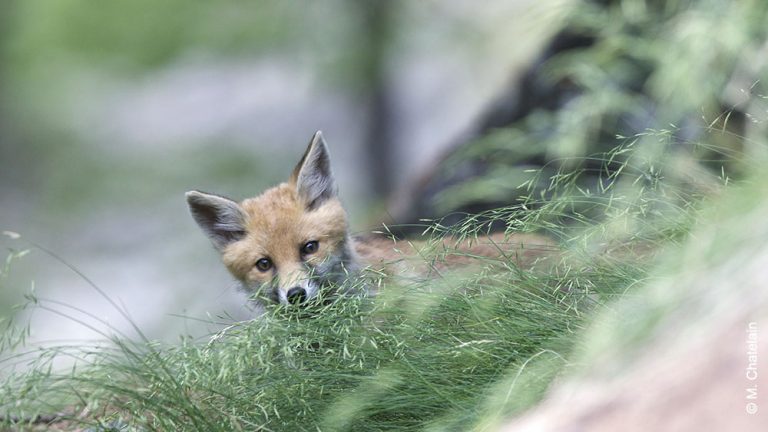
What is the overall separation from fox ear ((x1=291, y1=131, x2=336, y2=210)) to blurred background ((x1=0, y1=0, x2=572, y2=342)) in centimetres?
503

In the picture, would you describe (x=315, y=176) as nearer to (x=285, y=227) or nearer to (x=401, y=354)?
(x=285, y=227)

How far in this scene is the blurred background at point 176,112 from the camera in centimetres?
977

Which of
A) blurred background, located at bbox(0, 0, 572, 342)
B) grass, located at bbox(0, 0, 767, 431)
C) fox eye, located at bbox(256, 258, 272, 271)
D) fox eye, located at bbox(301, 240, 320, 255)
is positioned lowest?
grass, located at bbox(0, 0, 767, 431)

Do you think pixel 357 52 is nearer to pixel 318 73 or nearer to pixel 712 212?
pixel 318 73

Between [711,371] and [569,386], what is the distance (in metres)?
0.37

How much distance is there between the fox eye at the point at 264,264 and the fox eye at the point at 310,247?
0.15 m

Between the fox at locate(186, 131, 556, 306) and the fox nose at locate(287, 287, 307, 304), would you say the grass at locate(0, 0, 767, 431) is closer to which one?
the fox nose at locate(287, 287, 307, 304)

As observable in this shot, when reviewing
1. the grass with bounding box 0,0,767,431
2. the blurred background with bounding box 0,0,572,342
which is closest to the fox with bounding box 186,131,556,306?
the grass with bounding box 0,0,767,431

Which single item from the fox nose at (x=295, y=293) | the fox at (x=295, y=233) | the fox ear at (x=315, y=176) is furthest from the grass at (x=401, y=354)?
the fox ear at (x=315, y=176)

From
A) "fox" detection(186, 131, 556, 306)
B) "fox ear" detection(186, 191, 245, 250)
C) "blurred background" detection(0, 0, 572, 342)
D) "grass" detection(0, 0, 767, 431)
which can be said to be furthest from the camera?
"blurred background" detection(0, 0, 572, 342)

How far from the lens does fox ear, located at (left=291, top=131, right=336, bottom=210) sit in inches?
162

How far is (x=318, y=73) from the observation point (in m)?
10.4

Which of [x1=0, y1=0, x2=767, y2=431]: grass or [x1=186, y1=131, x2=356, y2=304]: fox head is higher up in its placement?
[x1=186, y1=131, x2=356, y2=304]: fox head

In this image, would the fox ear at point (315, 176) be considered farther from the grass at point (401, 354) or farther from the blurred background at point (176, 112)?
the blurred background at point (176, 112)
